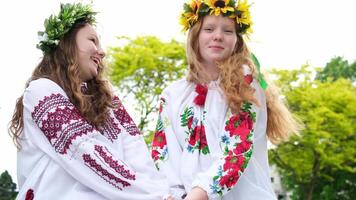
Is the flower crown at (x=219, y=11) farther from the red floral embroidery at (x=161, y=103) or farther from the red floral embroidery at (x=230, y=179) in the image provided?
the red floral embroidery at (x=230, y=179)

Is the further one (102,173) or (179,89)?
→ (179,89)

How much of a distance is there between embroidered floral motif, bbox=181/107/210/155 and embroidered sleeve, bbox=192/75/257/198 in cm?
14

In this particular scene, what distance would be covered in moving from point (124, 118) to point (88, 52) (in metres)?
0.46

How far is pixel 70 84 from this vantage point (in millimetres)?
3293

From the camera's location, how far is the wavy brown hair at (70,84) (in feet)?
10.8

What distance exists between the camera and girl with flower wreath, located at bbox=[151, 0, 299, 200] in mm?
3355

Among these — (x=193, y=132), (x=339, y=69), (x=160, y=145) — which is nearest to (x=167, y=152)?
(x=160, y=145)

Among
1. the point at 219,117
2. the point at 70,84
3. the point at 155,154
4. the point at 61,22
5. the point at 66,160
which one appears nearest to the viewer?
the point at 66,160

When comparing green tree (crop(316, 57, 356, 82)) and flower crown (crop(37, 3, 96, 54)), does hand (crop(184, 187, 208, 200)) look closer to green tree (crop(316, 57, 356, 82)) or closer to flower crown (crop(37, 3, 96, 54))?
flower crown (crop(37, 3, 96, 54))

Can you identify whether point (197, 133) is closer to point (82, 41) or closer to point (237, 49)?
point (237, 49)

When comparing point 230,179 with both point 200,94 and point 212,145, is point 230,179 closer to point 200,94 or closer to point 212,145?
point 212,145

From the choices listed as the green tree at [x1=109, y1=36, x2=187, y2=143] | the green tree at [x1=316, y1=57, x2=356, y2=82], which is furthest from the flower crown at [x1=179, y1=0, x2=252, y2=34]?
the green tree at [x1=316, y1=57, x2=356, y2=82]

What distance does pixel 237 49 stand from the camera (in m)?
3.79

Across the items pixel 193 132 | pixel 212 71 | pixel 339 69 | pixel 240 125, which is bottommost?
pixel 339 69
